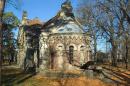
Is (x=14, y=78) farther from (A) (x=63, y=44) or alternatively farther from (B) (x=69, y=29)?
(B) (x=69, y=29)

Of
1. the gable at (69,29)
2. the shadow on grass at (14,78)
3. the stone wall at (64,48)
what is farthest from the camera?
the gable at (69,29)

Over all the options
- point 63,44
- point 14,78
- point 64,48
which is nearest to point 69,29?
point 63,44

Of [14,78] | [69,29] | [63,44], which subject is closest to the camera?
[14,78]

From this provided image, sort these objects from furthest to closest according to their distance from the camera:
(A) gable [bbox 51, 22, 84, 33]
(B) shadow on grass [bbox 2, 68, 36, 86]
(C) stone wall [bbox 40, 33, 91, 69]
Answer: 1. (A) gable [bbox 51, 22, 84, 33]
2. (C) stone wall [bbox 40, 33, 91, 69]
3. (B) shadow on grass [bbox 2, 68, 36, 86]

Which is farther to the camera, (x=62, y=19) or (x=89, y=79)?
(x=62, y=19)

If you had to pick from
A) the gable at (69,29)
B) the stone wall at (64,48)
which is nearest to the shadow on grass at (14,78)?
the stone wall at (64,48)

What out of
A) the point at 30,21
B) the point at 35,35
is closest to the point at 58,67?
the point at 35,35

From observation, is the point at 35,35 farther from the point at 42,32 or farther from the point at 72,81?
the point at 72,81

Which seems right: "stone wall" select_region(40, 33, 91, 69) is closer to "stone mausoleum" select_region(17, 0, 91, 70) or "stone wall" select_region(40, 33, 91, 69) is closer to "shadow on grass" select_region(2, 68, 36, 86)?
"stone mausoleum" select_region(17, 0, 91, 70)

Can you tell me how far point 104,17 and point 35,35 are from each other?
12.4 m

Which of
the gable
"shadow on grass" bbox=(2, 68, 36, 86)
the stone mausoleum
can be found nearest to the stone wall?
the stone mausoleum

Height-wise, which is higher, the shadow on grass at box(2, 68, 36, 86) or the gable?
the gable

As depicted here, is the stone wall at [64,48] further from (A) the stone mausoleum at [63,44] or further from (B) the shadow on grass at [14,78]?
(B) the shadow on grass at [14,78]

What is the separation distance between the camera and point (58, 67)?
43531mm
